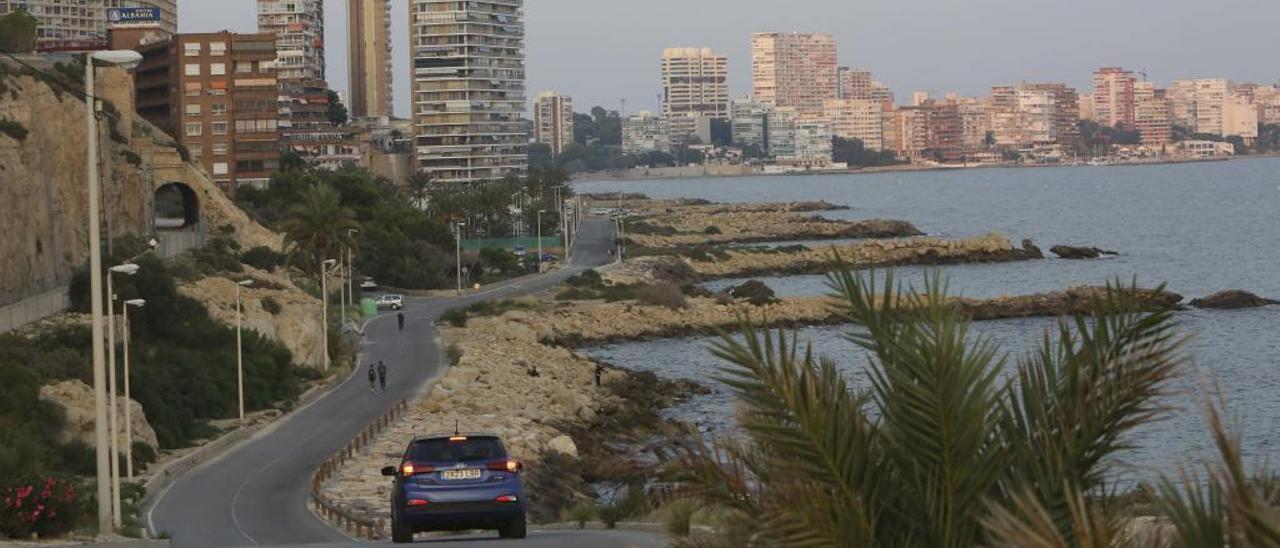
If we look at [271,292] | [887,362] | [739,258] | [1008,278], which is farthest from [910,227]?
[887,362]

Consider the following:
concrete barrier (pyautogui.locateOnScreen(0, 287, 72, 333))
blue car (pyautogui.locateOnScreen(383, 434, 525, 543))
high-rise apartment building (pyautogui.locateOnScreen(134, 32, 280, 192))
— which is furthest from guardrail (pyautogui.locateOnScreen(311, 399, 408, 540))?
high-rise apartment building (pyautogui.locateOnScreen(134, 32, 280, 192))

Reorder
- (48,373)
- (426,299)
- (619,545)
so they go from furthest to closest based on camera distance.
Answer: (426,299) → (48,373) → (619,545)

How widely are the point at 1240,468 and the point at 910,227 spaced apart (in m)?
160

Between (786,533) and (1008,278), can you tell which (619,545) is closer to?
(786,533)

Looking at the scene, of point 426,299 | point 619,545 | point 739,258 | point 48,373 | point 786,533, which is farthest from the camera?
point 739,258

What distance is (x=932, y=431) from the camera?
746cm

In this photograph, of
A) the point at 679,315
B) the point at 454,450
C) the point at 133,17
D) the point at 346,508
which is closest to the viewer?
the point at 454,450

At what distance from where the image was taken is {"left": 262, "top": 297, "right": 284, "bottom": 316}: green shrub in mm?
58906

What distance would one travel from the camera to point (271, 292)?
205 ft

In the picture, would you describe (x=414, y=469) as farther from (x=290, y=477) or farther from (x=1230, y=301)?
(x=1230, y=301)

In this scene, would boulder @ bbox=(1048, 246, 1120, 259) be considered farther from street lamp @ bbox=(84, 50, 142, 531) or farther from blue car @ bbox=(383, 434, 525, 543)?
blue car @ bbox=(383, 434, 525, 543)

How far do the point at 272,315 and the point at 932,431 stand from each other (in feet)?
172

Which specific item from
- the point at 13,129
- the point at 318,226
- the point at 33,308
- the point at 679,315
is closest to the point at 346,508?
the point at 33,308

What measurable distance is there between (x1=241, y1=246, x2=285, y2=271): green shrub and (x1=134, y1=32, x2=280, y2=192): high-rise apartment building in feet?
114
